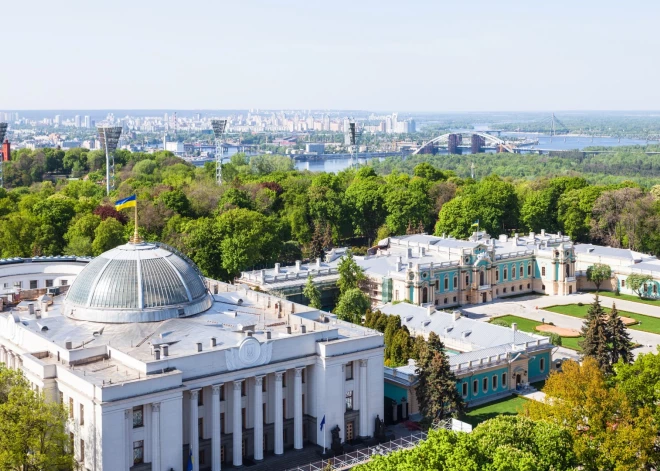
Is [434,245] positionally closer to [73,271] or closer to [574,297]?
[574,297]

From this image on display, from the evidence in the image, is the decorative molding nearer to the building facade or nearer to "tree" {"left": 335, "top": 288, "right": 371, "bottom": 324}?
"tree" {"left": 335, "top": 288, "right": 371, "bottom": 324}

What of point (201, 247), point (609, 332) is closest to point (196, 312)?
point (609, 332)

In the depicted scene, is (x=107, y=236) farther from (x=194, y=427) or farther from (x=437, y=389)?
(x=437, y=389)

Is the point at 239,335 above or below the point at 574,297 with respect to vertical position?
above

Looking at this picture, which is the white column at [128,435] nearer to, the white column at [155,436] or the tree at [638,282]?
the white column at [155,436]

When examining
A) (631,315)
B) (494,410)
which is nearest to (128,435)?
(494,410)

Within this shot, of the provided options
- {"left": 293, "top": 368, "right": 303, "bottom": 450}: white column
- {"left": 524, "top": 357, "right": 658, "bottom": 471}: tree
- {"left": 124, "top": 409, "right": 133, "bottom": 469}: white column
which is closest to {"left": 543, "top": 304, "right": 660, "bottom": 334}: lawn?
{"left": 524, "top": 357, "right": 658, "bottom": 471}: tree

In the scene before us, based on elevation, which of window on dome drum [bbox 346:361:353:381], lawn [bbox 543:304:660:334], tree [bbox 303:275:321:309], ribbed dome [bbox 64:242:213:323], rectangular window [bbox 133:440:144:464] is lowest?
lawn [bbox 543:304:660:334]
